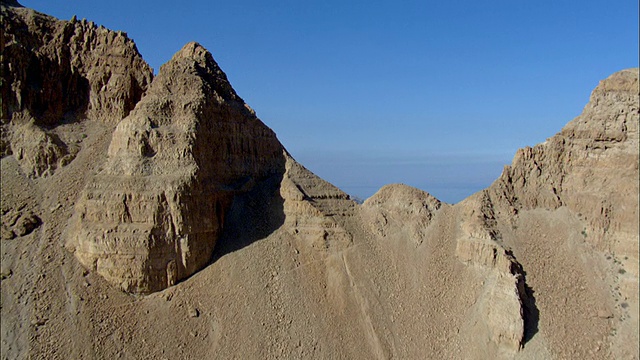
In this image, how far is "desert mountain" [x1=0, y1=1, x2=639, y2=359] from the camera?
29000 mm

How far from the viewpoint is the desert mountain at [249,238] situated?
2900 centimetres

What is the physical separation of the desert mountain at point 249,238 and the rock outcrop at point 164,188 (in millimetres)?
108

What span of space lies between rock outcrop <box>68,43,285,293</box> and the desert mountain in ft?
0.35

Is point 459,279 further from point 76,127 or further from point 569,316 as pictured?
point 76,127

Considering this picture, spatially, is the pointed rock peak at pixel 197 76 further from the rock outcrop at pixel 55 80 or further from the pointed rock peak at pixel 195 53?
the rock outcrop at pixel 55 80

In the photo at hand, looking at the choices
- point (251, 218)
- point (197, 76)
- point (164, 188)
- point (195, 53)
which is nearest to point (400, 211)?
point (251, 218)

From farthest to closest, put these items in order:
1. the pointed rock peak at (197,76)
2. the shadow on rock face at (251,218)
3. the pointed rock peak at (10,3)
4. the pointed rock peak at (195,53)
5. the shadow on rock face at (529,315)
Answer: the pointed rock peak at (195,53) < the pointed rock peak at (10,3) < the pointed rock peak at (197,76) < the shadow on rock face at (251,218) < the shadow on rock face at (529,315)

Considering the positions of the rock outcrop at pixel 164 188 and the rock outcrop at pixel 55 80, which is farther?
the rock outcrop at pixel 55 80

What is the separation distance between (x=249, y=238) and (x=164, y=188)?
22.3 feet

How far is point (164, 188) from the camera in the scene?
30.6 meters

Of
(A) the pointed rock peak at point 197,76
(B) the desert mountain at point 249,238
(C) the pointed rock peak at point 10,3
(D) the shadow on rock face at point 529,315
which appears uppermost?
(C) the pointed rock peak at point 10,3

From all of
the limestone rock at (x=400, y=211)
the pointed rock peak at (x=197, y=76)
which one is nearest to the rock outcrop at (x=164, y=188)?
the pointed rock peak at (x=197, y=76)

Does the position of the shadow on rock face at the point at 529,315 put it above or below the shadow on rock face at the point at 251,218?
below

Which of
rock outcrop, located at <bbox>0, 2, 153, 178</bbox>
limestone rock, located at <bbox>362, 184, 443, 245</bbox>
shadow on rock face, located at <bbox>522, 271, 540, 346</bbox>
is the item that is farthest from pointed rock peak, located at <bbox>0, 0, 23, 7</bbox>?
shadow on rock face, located at <bbox>522, 271, 540, 346</bbox>
